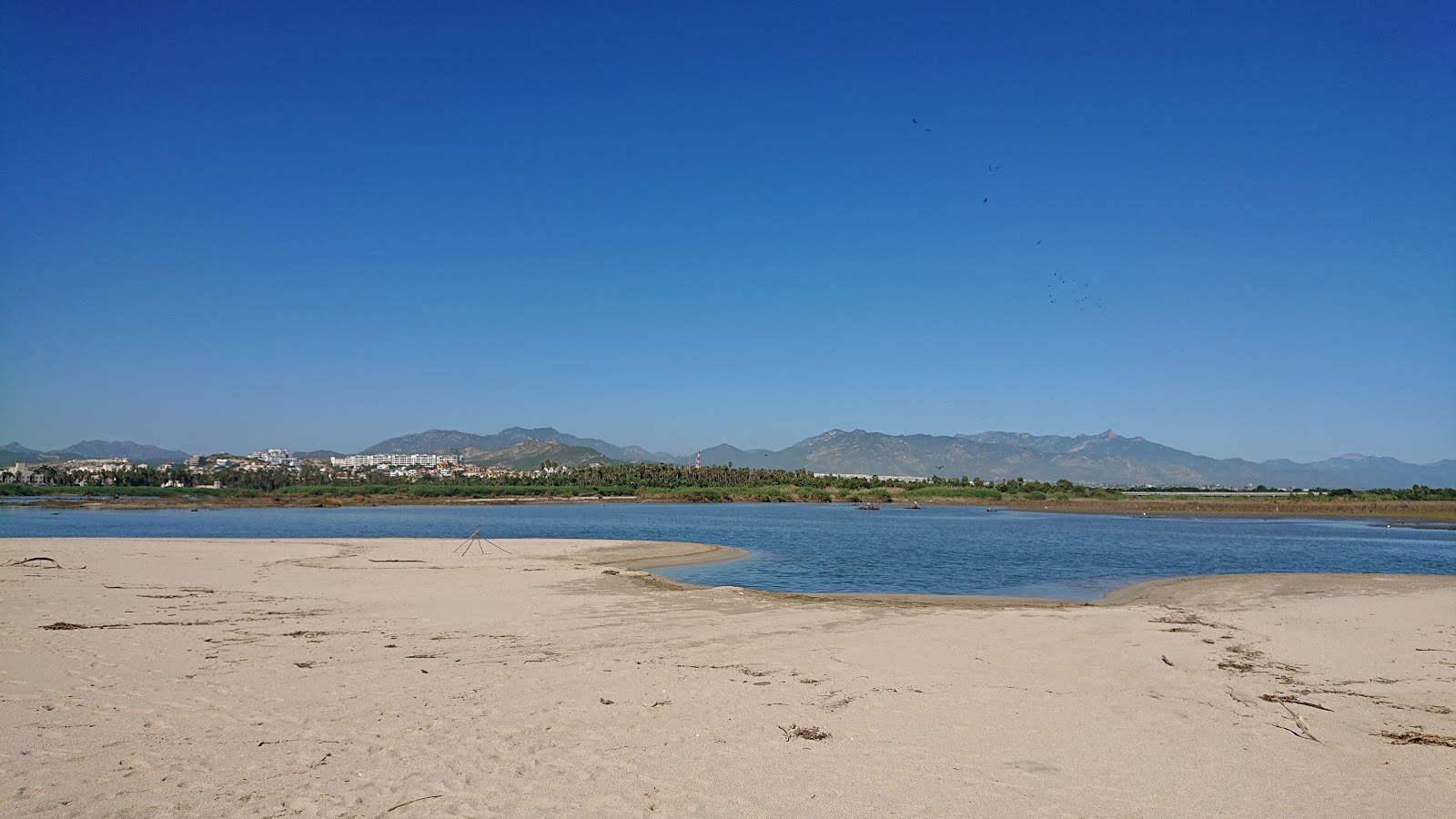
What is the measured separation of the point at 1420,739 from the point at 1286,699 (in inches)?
66.1

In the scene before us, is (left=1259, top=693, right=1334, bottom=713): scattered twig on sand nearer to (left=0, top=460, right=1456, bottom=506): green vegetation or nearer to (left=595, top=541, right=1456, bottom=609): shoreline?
(left=595, top=541, right=1456, bottom=609): shoreline

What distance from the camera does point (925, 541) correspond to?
42.3 m

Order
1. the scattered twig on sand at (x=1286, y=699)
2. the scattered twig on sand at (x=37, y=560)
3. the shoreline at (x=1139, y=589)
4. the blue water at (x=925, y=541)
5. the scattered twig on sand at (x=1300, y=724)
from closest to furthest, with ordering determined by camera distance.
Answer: the scattered twig on sand at (x=1300, y=724) → the scattered twig on sand at (x=1286, y=699) → the shoreline at (x=1139, y=589) → the scattered twig on sand at (x=37, y=560) → the blue water at (x=925, y=541)

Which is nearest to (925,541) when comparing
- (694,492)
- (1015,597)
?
(1015,597)

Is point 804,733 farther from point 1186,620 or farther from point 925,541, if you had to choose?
point 925,541

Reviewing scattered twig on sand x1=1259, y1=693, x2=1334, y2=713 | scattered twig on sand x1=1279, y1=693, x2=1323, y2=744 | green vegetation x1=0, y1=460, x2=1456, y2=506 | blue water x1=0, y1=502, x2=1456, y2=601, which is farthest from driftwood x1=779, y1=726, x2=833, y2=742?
green vegetation x1=0, y1=460, x2=1456, y2=506

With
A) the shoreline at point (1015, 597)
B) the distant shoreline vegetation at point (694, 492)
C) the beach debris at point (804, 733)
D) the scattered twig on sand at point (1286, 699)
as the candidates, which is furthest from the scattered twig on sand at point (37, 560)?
the distant shoreline vegetation at point (694, 492)

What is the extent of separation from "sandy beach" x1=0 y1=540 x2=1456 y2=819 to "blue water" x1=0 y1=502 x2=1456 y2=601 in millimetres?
8399

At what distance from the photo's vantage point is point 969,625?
14734mm

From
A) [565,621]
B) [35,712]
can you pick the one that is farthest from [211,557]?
[35,712]

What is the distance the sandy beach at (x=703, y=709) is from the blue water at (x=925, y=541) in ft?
27.6

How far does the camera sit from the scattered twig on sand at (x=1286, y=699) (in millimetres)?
9055

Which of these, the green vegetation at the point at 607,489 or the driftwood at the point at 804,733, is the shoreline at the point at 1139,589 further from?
the green vegetation at the point at 607,489

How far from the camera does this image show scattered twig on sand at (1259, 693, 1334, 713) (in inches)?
356
